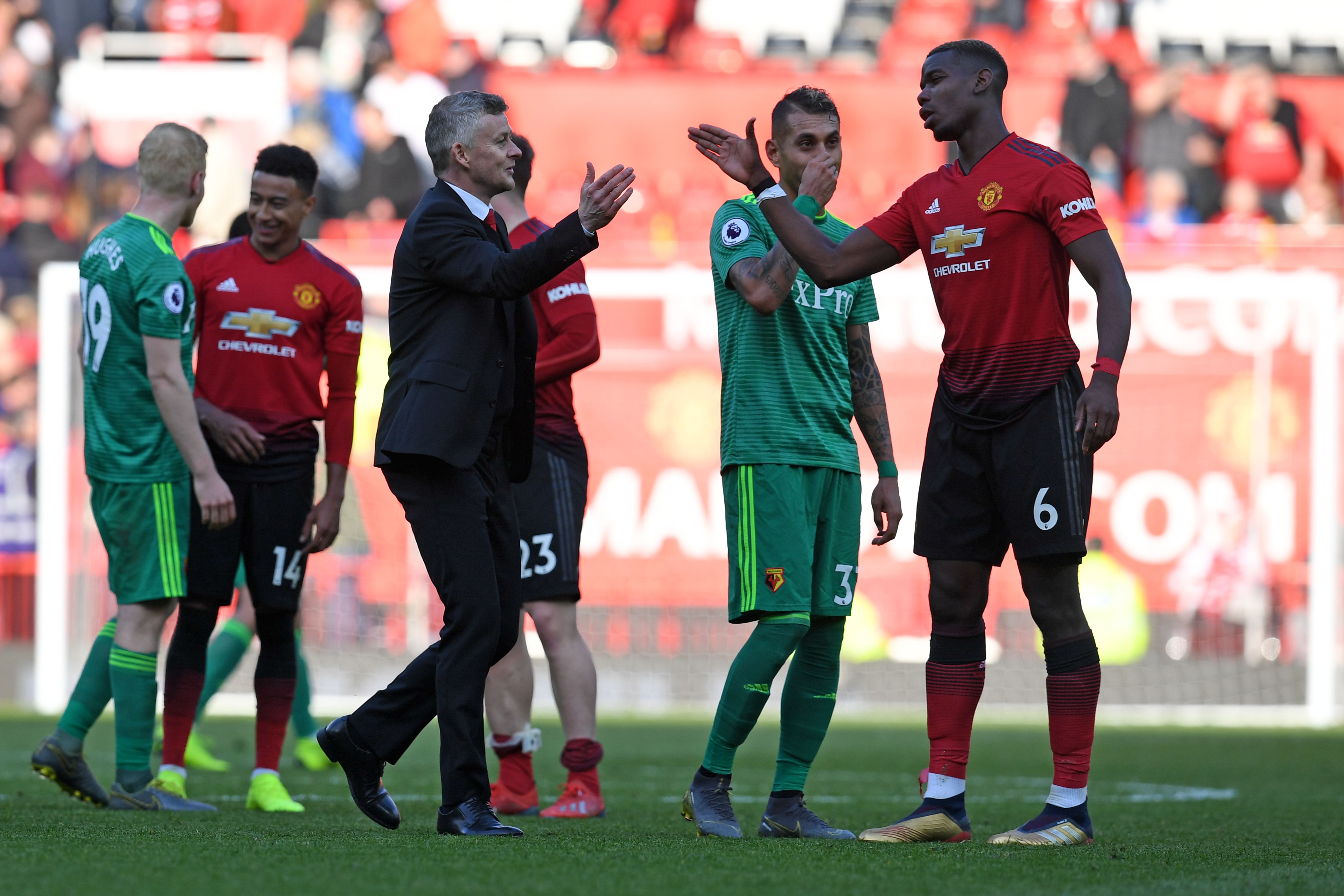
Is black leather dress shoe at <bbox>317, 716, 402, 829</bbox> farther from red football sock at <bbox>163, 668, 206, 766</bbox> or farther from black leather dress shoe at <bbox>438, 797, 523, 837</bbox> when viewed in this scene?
red football sock at <bbox>163, 668, 206, 766</bbox>

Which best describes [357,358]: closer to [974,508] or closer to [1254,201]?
[974,508]

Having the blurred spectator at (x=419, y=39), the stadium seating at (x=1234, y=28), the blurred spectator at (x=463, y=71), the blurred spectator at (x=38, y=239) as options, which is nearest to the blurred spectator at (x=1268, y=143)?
the stadium seating at (x=1234, y=28)

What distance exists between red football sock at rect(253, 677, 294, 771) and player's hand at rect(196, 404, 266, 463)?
77cm

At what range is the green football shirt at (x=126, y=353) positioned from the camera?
5.21 meters

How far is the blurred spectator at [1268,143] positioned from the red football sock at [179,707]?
12.9 metres

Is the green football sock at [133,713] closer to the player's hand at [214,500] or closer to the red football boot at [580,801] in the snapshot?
the player's hand at [214,500]

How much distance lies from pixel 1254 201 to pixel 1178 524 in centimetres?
522

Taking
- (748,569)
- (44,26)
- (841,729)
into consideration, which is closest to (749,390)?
(748,569)

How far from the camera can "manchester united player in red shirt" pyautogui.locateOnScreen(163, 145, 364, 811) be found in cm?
532

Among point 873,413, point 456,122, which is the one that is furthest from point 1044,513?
point 456,122

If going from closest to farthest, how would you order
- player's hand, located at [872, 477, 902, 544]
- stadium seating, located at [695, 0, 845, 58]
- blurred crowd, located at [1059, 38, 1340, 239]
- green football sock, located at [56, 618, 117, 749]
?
player's hand, located at [872, 477, 902, 544], green football sock, located at [56, 618, 117, 749], blurred crowd, located at [1059, 38, 1340, 239], stadium seating, located at [695, 0, 845, 58]

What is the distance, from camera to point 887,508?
4.81 metres

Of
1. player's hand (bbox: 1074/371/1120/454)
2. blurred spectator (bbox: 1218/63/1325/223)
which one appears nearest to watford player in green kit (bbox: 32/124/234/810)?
player's hand (bbox: 1074/371/1120/454)

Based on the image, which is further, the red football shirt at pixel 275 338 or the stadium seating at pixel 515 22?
the stadium seating at pixel 515 22
